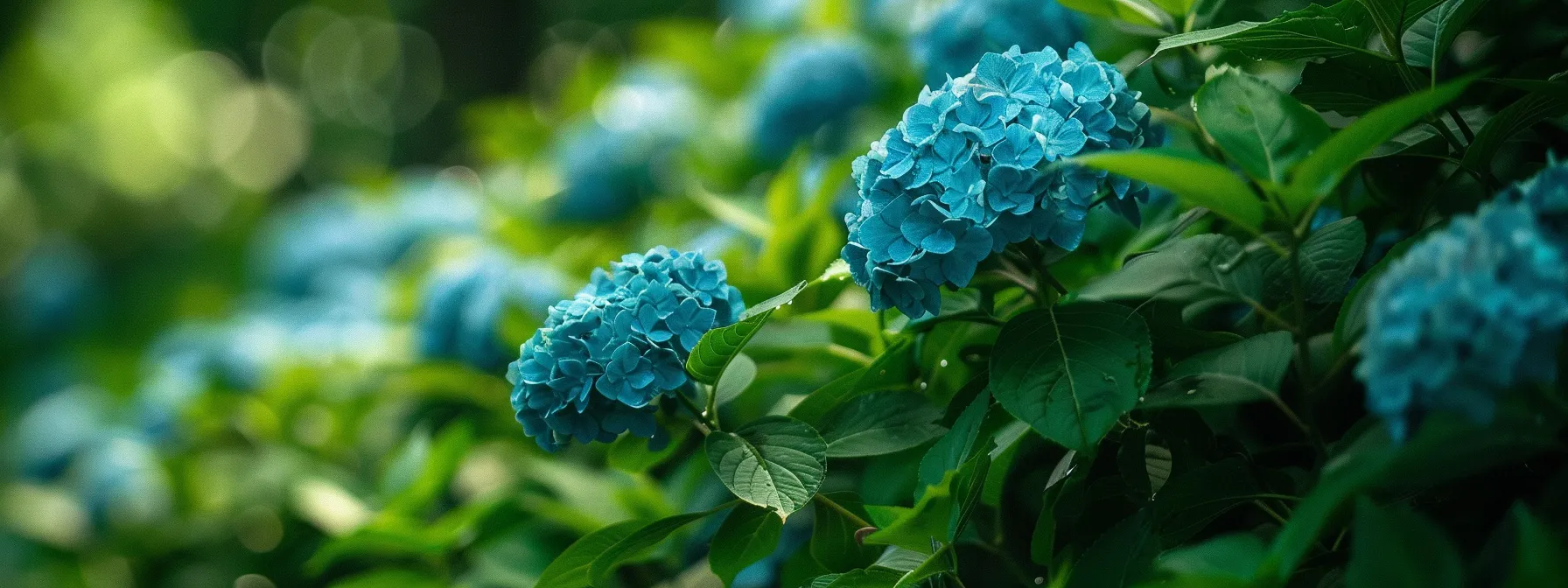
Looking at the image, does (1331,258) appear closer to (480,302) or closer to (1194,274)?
(1194,274)

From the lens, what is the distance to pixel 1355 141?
1.94ft

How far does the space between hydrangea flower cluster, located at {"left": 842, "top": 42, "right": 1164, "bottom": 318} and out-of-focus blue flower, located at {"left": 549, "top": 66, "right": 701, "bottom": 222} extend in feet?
4.14

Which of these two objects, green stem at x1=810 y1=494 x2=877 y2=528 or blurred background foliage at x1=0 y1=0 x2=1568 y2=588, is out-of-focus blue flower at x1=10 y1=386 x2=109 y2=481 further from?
green stem at x1=810 y1=494 x2=877 y2=528

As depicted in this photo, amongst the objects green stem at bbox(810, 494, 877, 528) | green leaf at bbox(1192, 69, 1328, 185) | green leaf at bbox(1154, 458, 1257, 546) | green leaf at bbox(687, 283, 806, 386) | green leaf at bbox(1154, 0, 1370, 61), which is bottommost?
green stem at bbox(810, 494, 877, 528)

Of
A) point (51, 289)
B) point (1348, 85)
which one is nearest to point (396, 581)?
point (1348, 85)

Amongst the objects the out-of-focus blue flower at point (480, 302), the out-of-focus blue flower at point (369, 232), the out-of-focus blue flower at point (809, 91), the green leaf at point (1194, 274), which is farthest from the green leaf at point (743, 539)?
the out-of-focus blue flower at point (369, 232)

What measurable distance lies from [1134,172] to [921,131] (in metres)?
0.16

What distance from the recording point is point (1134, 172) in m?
0.60

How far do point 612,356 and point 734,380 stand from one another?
144mm

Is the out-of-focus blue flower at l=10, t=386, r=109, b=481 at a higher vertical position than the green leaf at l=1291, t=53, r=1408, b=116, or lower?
lower

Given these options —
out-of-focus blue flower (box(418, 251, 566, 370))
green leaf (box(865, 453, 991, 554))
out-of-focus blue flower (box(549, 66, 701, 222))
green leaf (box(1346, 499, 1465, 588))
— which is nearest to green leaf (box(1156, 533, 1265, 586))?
green leaf (box(1346, 499, 1465, 588))

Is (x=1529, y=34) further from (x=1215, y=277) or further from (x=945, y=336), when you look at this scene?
(x=945, y=336)

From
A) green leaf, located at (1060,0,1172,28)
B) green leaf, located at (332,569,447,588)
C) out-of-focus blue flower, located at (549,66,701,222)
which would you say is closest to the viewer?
green leaf, located at (1060,0,1172,28)

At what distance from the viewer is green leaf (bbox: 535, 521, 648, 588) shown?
796 millimetres
